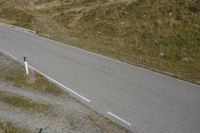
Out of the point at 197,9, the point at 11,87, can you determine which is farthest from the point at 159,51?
the point at 11,87

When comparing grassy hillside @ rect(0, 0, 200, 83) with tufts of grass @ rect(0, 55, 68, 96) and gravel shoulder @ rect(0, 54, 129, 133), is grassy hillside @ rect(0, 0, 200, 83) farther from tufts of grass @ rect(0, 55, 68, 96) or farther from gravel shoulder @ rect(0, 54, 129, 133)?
gravel shoulder @ rect(0, 54, 129, 133)

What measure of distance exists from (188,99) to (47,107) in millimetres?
5869

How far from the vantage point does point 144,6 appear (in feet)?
103

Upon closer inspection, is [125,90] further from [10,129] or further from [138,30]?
[138,30]

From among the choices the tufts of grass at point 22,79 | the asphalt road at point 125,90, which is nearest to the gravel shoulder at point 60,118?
the asphalt road at point 125,90

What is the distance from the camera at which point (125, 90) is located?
1352 centimetres

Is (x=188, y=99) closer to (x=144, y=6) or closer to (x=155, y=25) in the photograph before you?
(x=155, y=25)

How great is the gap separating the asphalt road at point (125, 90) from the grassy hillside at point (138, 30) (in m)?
1.84

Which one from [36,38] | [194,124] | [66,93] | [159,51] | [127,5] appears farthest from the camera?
[127,5]

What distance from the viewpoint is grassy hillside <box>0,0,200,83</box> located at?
19.9 metres

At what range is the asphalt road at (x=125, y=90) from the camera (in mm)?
10320

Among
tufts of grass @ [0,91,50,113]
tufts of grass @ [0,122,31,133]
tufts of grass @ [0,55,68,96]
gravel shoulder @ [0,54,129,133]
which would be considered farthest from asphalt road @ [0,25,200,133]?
tufts of grass @ [0,122,31,133]

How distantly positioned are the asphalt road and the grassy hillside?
72.5 inches

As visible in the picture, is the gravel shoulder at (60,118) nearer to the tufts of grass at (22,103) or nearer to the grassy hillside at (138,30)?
the tufts of grass at (22,103)
